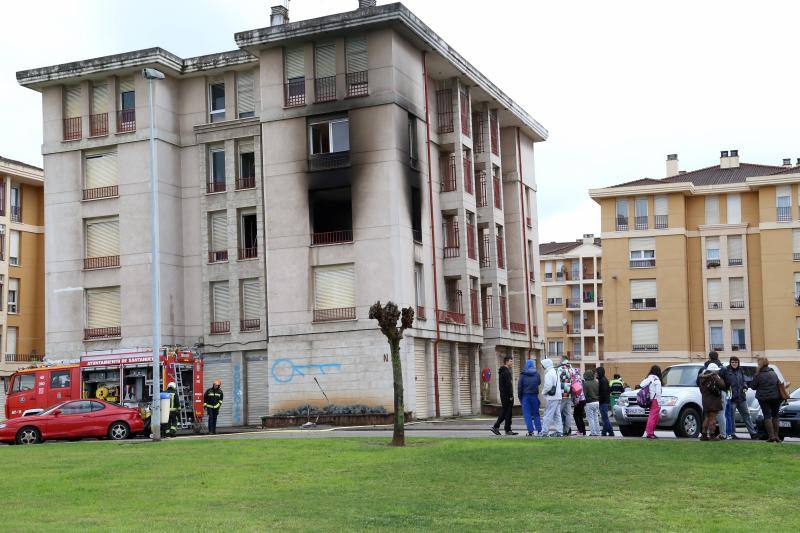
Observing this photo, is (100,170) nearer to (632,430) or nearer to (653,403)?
(632,430)

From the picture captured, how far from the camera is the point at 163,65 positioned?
157ft

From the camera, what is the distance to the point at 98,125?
48938 millimetres

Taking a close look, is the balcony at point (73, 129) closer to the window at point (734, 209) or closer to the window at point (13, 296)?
the window at point (13, 296)

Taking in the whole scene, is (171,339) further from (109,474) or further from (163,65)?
→ (109,474)

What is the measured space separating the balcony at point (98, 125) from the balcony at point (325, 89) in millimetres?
10440

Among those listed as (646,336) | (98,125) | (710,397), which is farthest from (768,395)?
(646,336)

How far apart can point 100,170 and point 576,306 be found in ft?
246

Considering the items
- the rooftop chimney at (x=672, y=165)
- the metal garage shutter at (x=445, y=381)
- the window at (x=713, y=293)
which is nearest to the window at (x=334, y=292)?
the metal garage shutter at (x=445, y=381)

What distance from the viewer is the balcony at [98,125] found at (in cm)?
4872

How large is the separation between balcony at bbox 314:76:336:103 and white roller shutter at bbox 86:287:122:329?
41.2ft

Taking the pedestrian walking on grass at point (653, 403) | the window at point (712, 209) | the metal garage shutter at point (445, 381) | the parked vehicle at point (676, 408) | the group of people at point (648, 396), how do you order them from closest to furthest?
the group of people at point (648, 396) < the pedestrian walking on grass at point (653, 403) < the parked vehicle at point (676, 408) < the metal garage shutter at point (445, 381) < the window at point (712, 209)

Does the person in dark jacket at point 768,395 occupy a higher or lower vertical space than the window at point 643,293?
lower

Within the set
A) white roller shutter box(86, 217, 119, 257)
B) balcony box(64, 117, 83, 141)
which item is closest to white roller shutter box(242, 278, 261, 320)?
white roller shutter box(86, 217, 119, 257)

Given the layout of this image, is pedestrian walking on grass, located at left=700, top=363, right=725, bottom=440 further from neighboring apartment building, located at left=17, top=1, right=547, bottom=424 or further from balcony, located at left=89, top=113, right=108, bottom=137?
balcony, located at left=89, top=113, right=108, bottom=137
